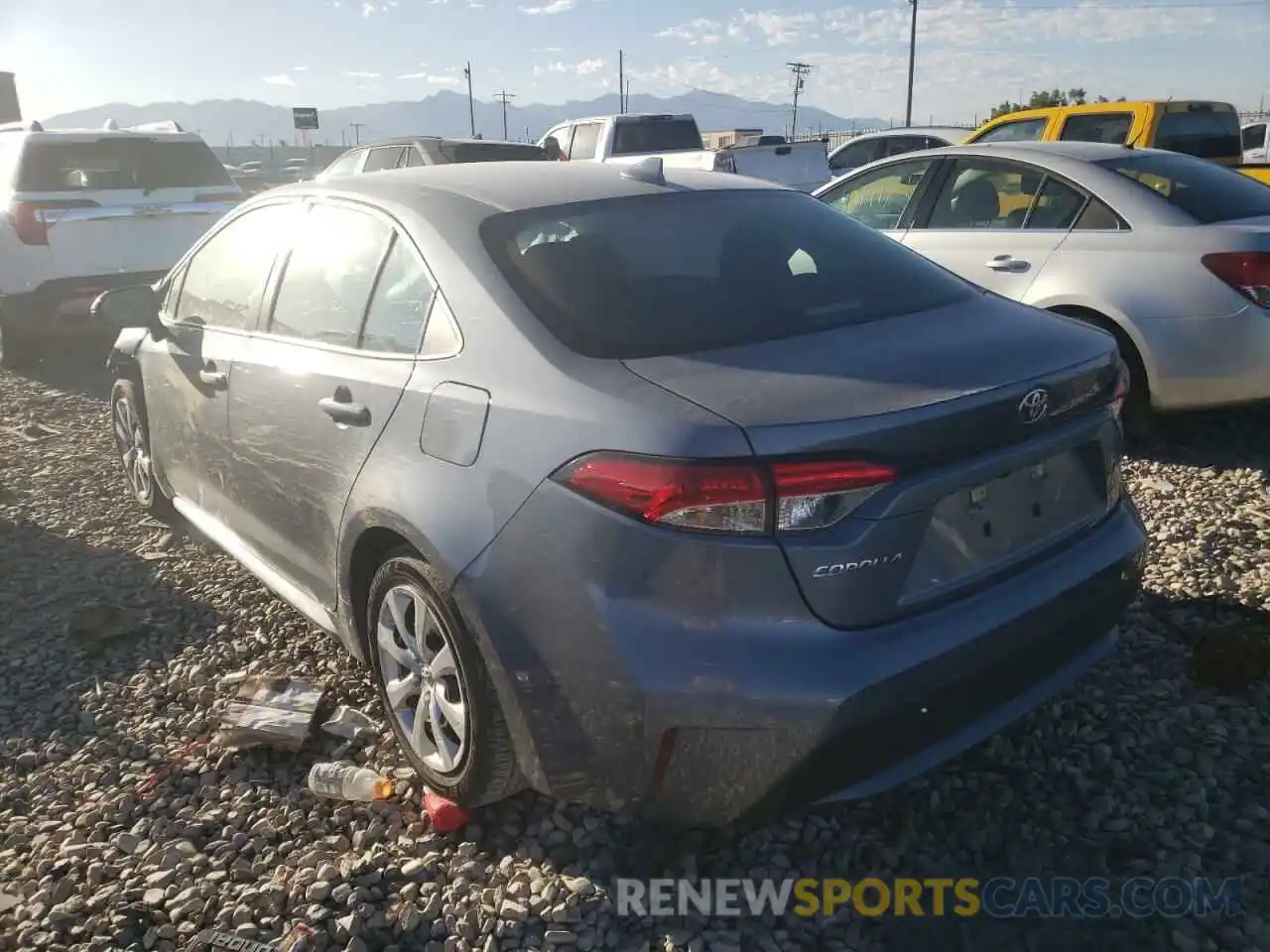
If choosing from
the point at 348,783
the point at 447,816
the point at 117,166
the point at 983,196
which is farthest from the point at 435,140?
the point at 447,816

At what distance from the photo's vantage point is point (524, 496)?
7.16 feet

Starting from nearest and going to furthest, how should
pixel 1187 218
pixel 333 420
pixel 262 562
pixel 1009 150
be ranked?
pixel 333 420 < pixel 262 562 < pixel 1187 218 < pixel 1009 150

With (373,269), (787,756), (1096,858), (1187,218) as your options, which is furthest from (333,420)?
(1187,218)

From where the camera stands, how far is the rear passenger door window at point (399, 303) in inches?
105

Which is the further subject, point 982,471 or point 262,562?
point 262,562

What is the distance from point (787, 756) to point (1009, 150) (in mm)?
4715

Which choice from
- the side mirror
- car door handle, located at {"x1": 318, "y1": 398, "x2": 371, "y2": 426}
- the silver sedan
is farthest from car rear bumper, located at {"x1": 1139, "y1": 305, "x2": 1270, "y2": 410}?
the side mirror

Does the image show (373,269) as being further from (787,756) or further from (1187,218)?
(1187,218)

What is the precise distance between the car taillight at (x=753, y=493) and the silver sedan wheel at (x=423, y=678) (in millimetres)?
758

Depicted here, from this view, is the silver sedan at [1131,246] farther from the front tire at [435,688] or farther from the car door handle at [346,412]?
the front tire at [435,688]

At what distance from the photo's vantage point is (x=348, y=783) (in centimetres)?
A: 284

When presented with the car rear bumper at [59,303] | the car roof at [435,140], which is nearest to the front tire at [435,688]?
the car rear bumper at [59,303]

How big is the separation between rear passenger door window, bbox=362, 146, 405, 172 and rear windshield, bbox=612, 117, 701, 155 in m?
3.38

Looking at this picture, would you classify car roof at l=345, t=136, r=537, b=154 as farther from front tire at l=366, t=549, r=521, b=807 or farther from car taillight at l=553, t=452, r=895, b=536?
car taillight at l=553, t=452, r=895, b=536
